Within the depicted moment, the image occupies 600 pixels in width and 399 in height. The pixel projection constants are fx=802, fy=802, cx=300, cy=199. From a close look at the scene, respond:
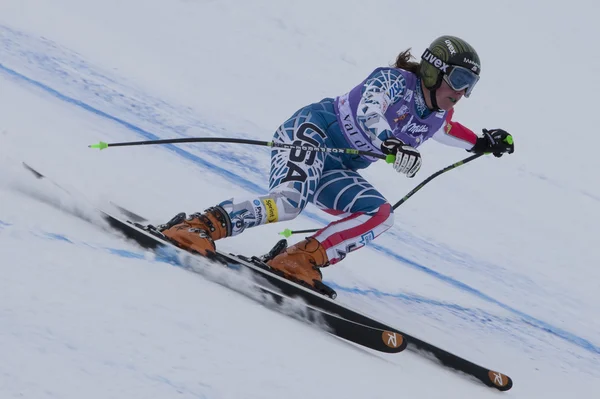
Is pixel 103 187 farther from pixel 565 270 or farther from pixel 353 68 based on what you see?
pixel 353 68

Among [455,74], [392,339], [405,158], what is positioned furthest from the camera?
[455,74]

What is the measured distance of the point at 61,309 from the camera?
91.2 inches

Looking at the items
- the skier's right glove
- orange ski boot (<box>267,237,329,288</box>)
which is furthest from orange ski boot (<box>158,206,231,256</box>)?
the skier's right glove

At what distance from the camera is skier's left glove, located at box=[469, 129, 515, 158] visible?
4500 millimetres

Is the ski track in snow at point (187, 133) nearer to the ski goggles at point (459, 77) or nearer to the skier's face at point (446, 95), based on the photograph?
the skier's face at point (446, 95)

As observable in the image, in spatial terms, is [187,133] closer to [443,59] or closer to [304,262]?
[304,262]

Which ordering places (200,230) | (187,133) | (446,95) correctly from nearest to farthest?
(200,230) < (446,95) < (187,133)

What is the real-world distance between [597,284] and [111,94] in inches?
172

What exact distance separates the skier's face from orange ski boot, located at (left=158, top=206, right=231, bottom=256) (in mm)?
1169

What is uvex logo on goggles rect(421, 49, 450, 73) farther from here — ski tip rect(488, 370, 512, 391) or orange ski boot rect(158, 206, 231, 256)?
ski tip rect(488, 370, 512, 391)

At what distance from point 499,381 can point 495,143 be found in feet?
5.55

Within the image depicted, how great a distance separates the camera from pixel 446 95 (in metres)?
3.81

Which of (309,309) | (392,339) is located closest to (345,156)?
(309,309)

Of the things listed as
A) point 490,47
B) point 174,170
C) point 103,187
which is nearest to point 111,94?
point 174,170
